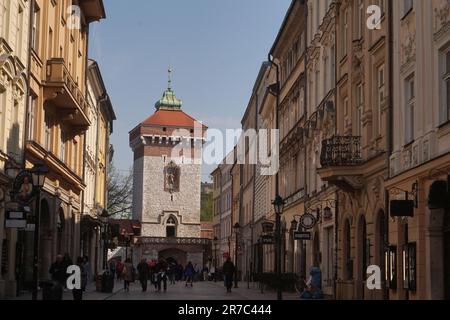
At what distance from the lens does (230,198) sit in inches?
3787

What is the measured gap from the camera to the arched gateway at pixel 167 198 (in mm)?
105312

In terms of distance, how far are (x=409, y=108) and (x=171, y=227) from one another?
86.5m

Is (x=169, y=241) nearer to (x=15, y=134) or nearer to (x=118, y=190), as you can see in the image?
(x=118, y=190)

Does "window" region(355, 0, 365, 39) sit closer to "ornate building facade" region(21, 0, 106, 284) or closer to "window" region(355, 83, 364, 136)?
"window" region(355, 83, 364, 136)

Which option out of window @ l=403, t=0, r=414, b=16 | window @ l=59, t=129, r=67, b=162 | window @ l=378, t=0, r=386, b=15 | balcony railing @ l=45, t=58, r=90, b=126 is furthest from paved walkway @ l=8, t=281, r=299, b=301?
window @ l=403, t=0, r=414, b=16

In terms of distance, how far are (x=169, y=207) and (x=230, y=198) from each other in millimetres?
13453

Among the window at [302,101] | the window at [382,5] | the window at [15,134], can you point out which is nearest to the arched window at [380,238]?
the window at [382,5]

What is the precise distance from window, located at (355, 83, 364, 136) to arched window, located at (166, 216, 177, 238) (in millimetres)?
79856

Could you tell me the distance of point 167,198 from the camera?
10706 centimetres

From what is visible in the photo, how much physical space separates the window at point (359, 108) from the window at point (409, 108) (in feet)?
16.3

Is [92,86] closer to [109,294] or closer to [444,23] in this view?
[109,294]

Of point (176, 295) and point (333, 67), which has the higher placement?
point (333, 67)

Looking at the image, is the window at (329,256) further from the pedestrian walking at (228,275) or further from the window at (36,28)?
the window at (36,28)

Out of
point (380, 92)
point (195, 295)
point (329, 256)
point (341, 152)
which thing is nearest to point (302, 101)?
point (329, 256)
